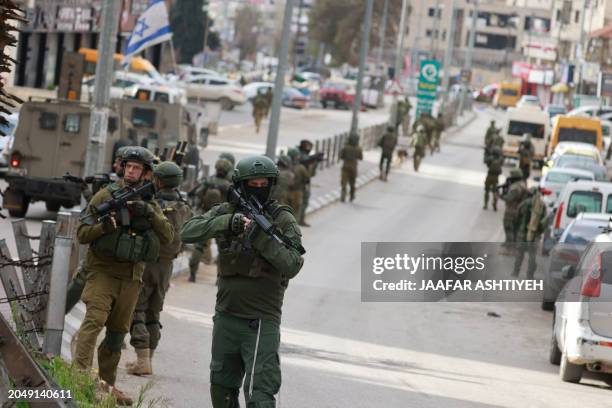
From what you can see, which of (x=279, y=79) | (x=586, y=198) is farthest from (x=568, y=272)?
(x=279, y=79)

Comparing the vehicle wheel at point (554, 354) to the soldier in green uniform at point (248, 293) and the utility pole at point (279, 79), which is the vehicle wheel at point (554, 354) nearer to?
the soldier in green uniform at point (248, 293)

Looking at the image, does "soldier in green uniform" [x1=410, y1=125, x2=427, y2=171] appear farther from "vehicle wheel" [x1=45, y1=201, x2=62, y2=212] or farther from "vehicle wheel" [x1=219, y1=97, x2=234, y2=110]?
"vehicle wheel" [x1=219, y1=97, x2=234, y2=110]

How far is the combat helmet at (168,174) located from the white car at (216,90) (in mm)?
56378

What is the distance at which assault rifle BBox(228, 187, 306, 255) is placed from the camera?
25.7ft

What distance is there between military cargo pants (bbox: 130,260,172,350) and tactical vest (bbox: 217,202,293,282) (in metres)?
3.37

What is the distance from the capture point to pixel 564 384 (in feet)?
45.3

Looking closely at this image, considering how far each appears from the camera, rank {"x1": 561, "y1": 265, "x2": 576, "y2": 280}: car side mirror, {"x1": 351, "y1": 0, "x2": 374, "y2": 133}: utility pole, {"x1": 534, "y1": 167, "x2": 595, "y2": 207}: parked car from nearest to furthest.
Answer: {"x1": 561, "y1": 265, "x2": 576, "y2": 280}: car side mirror < {"x1": 534, "y1": 167, "x2": 595, "y2": 207}: parked car < {"x1": 351, "y1": 0, "x2": 374, "y2": 133}: utility pole

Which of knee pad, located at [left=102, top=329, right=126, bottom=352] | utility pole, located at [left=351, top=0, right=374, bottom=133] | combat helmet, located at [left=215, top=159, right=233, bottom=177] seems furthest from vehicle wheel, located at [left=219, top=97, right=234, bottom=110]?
knee pad, located at [left=102, top=329, right=126, bottom=352]

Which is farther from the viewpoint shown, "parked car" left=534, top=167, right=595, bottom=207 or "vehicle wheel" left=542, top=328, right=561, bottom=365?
"parked car" left=534, top=167, right=595, bottom=207

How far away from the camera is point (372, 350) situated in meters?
15.0

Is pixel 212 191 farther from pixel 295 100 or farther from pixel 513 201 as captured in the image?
pixel 295 100

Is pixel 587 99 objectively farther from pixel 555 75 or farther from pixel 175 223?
pixel 175 223

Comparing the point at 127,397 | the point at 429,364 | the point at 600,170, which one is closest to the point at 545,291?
the point at 429,364

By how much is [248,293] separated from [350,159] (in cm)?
2457
